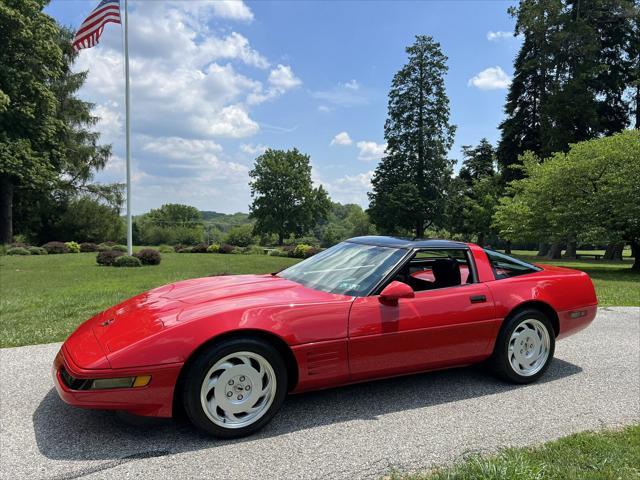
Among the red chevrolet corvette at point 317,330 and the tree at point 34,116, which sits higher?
the tree at point 34,116

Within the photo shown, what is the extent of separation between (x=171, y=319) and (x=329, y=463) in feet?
4.60

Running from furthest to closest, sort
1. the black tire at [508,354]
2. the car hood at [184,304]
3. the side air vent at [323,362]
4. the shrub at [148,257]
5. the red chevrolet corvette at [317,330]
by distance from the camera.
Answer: the shrub at [148,257] < the black tire at [508,354] < the side air vent at [323,362] < the car hood at [184,304] < the red chevrolet corvette at [317,330]

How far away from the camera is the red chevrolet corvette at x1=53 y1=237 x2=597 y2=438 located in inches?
113

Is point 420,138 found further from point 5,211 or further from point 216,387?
point 216,387

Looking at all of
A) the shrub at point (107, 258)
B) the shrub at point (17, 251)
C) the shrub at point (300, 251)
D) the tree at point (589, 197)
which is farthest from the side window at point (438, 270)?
the shrub at point (17, 251)

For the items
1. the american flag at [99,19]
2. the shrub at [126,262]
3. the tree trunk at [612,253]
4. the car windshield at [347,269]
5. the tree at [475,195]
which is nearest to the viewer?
the car windshield at [347,269]

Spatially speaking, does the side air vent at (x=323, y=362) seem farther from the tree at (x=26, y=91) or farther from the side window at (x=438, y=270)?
the tree at (x=26, y=91)

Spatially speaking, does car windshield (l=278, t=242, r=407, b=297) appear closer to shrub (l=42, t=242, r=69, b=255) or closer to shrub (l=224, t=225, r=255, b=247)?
shrub (l=42, t=242, r=69, b=255)

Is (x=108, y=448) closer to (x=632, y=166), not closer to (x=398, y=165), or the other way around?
(x=632, y=166)

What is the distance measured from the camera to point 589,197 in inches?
790

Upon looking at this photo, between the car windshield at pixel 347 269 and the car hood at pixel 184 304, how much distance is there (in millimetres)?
165

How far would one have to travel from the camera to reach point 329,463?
9.00 ft

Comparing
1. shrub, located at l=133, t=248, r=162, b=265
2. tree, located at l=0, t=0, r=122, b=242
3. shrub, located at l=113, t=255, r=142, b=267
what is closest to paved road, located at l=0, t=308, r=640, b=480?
shrub, located at l=113, t=255, r=142, b=267

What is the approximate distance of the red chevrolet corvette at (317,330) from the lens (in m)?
2.88
